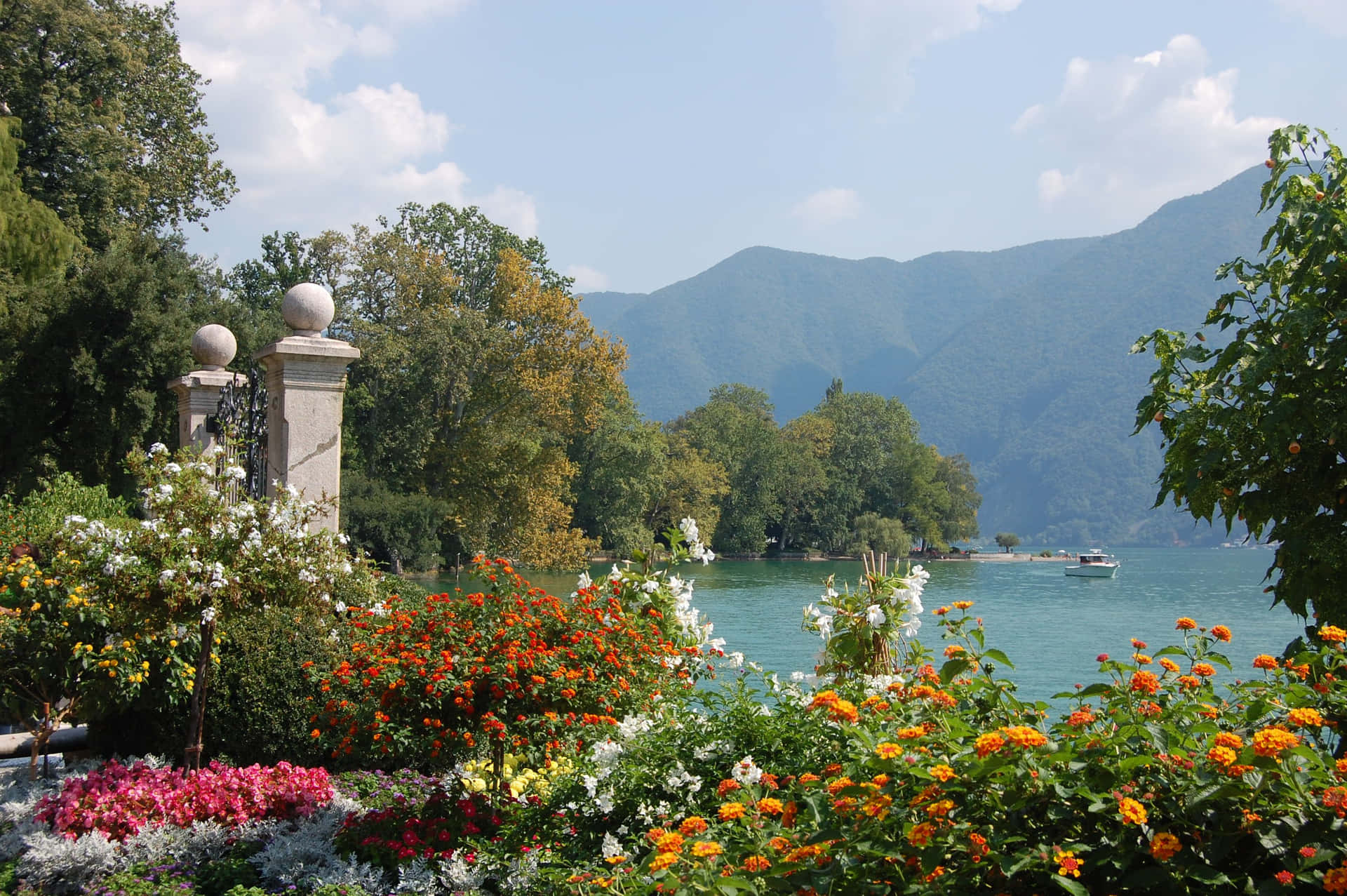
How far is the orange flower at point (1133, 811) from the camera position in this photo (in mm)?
1851

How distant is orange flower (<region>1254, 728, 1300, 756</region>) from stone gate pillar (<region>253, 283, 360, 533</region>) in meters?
5.46

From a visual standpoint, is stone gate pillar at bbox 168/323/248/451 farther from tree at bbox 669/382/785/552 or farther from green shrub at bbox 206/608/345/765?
tree at bbox 669/382/785/552

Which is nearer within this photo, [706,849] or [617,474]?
[706,849]

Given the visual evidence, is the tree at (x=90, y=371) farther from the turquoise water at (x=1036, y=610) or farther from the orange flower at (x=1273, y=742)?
the orange flower at (x=1273, y=742)

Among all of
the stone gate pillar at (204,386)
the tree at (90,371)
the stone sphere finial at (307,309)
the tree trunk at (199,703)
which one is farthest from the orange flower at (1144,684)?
the tree at (90,371)

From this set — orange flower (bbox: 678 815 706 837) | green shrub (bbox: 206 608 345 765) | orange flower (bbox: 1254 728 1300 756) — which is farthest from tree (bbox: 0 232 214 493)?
orange flower (bbox: 1254 728 1300 756)

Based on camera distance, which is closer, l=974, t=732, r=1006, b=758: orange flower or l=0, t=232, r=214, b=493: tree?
l=974, t=732, r=1006, b=758: orange flower

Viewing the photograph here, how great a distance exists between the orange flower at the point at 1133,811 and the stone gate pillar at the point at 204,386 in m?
8.05

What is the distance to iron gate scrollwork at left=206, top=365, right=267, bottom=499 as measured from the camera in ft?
23.7

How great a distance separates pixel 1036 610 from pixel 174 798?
3208cm

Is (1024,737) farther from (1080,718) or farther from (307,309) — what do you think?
(307,309)

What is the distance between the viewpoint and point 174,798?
4.39 metres

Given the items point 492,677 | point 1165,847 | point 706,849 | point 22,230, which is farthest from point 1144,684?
point 22,230

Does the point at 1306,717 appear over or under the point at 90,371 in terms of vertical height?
under
